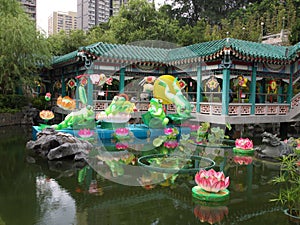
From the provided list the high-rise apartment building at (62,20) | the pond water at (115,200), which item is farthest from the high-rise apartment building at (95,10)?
the pond water at (115,200)

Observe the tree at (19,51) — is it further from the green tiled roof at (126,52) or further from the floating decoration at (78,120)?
the floating decoration at (78,120)

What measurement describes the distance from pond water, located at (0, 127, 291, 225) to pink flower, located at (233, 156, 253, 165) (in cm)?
71

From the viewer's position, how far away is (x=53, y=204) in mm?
5203

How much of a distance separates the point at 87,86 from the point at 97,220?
9308 mm

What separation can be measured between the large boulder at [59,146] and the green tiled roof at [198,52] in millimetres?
4575

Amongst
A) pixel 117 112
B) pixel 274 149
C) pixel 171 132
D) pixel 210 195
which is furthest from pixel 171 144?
pixel 210 195

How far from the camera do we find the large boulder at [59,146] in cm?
835

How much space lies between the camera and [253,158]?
9023 mm

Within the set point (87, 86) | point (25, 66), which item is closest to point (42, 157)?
point (87, 86)

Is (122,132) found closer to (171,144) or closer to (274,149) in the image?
(171,144)

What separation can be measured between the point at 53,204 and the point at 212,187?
2.54 m

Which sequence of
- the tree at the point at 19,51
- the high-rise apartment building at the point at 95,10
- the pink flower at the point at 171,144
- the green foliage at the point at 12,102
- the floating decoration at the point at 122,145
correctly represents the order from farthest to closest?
the high-rise apartment building at the point at 95,10, the green foliage at the point at 12,102, the tree at the point at 19,51, the pink flower at the point at 171,144, the floating decoration at the point at 122,145

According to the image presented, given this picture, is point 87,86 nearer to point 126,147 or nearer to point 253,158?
point 126,147

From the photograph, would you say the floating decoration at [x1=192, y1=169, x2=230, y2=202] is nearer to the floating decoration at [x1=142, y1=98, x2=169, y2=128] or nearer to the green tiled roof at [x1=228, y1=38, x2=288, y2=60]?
the floating decoration at [x1=142, y1=98, x2=169, y2=128]
